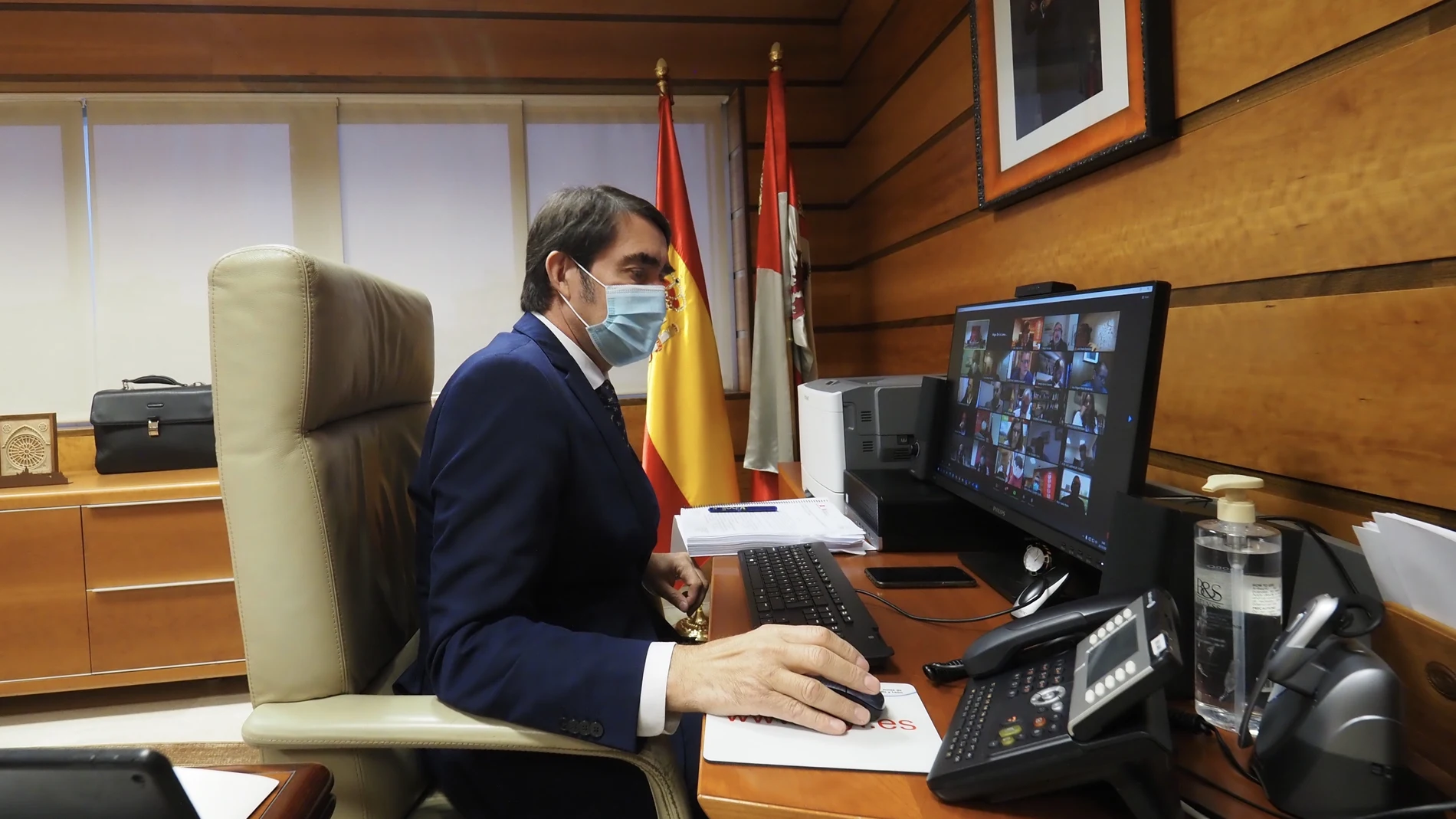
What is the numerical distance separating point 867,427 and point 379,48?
259cm

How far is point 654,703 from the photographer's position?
838 mm

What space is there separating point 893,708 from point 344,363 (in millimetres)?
791

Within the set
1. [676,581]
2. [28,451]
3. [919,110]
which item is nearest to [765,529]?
[676,581]

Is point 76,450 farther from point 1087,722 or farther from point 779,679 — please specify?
point 1087,722

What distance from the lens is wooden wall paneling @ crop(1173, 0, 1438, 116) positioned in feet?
3.08

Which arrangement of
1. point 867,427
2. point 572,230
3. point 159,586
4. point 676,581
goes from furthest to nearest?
point 159,586 → point 867,427 → point 676,581 → point 572,230

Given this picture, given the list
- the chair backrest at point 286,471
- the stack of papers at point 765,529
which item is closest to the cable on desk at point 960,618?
the stack of papers at point 765,529

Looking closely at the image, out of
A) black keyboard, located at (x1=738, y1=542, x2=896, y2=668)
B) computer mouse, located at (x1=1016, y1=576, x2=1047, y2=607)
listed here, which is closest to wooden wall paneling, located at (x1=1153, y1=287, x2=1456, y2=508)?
computer mouse, located at (x1=1016, y1=576, x2=1047, y2=607)

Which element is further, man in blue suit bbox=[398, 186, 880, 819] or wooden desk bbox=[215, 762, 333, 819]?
man in blue suit bbox=[398, 186, 880, 819]

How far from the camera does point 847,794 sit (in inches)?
24.3

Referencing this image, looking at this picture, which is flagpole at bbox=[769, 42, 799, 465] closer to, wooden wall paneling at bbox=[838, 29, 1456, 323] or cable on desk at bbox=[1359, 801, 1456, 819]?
wooden wall paneling at bbox=[838, 29, 1456, 323]

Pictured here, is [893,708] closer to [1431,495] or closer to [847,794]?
[847,794]

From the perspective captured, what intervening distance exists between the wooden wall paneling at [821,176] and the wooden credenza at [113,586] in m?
2.38

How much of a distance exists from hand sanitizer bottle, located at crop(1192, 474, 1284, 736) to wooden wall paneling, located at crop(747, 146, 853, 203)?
109 inches
